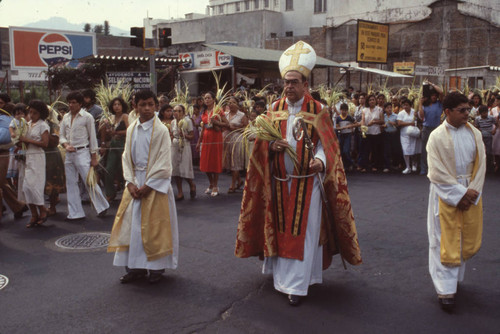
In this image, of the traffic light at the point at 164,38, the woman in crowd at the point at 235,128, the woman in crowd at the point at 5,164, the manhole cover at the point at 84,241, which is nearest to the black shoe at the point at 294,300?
the manhole cover at the point at 84,241

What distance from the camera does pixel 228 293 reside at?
15.5ft

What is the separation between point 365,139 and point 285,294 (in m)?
8.86

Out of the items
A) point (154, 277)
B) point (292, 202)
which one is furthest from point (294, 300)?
point (154, 277)

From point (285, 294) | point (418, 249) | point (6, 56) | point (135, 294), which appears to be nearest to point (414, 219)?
point (418, 249)

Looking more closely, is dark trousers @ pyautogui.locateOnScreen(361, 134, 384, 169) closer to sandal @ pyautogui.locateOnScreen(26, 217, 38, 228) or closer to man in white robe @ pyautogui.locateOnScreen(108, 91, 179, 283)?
sandal @ pyautogui.locateOnScreen(26, 217, 38, 228)

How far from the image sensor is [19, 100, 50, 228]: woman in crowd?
738 centimetres

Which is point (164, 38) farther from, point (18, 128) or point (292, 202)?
point (292, 202)

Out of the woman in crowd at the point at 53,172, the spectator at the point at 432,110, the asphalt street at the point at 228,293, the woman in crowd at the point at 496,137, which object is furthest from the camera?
the woman in crowd at the point at 496,137

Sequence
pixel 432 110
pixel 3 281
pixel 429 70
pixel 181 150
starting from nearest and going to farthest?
pixel 3 281
pixel 181 150
pixel 432 110
pixel 429 70

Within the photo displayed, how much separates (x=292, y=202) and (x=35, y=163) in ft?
15.3

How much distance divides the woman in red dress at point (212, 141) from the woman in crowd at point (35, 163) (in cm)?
315

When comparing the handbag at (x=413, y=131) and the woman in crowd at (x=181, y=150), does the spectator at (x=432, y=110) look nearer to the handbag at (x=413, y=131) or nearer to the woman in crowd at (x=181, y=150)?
the handbag at (x=413, y=131)

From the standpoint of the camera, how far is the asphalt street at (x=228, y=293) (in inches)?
160

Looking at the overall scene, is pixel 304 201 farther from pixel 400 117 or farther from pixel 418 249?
pixel 400 117
